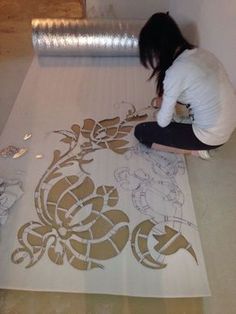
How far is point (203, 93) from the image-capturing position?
4.27 feet

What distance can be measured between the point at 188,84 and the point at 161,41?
213 mm

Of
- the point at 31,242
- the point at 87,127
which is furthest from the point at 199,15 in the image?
the point at 31,242

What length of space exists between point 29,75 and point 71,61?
365 millimetres

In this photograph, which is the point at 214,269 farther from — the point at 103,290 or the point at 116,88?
the point at 116,88

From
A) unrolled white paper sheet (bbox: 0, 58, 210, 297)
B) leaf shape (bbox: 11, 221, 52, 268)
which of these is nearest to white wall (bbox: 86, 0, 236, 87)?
unrolled white paper sheet (bbox: 0, 58, 210, 297)

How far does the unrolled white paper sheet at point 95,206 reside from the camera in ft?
3.74

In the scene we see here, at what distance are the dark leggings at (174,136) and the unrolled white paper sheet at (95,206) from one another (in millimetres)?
94

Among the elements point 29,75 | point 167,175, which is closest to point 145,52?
point 167,175

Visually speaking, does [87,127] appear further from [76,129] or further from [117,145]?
[117,145]

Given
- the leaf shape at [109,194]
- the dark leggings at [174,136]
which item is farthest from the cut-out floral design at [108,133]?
the leaf shape at [109,194]

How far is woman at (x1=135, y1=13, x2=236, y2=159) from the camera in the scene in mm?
1229

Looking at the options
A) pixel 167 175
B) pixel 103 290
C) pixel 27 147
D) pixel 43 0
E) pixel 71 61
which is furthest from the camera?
pixel 43 0

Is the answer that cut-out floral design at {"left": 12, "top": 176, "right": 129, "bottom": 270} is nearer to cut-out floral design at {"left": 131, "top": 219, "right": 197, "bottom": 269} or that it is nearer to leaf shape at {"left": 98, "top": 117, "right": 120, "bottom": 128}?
cut-out floral design at {"left": 131, "top": 219, "right": 197, "bottom": 269}

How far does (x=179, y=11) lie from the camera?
2455mm
